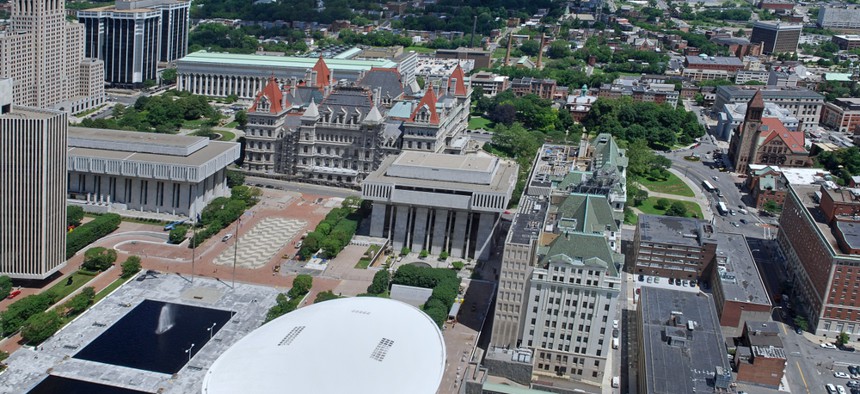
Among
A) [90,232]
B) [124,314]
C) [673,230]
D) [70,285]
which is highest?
[673,230]

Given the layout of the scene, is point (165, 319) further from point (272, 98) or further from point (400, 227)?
point (272, 98)

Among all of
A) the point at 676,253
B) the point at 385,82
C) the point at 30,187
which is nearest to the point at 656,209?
the point at 676,253

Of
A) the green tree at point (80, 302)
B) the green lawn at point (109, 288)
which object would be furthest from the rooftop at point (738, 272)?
the green tree at point (80, 302)

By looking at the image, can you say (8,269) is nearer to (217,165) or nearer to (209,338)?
(209,338)

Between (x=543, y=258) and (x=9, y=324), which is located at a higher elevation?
(x=543, y=258)

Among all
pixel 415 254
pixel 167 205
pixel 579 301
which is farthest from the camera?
pixel 167 205

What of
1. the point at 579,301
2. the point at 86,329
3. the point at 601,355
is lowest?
the point at 86,329

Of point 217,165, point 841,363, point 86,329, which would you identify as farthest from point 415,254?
point 841,363
